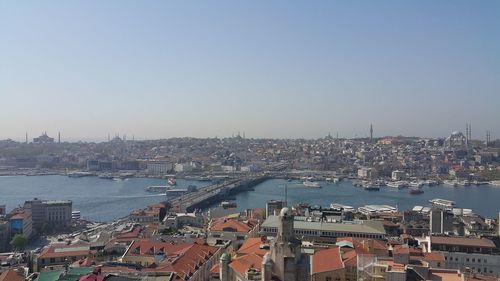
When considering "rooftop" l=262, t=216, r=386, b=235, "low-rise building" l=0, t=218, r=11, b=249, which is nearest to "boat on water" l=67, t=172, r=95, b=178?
"low-rise building" l=0, t=218, r=11, b=249

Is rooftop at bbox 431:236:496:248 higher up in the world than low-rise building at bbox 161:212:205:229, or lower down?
higher up

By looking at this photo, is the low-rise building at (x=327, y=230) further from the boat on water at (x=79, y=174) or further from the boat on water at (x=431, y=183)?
the boat on water at (x=79, y=174)

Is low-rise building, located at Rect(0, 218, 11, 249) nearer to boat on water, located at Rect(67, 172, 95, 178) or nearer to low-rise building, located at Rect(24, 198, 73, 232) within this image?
low-rise building, located at Rect(24, 198, 73, 232)

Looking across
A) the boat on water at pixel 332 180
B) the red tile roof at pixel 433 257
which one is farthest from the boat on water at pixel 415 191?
the red tile roof at pixel 433 257

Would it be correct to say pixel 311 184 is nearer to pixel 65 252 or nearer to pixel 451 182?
pixel 451 182

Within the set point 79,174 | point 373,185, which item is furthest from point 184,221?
point 79,174

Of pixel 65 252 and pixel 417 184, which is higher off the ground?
pixel 65 252
